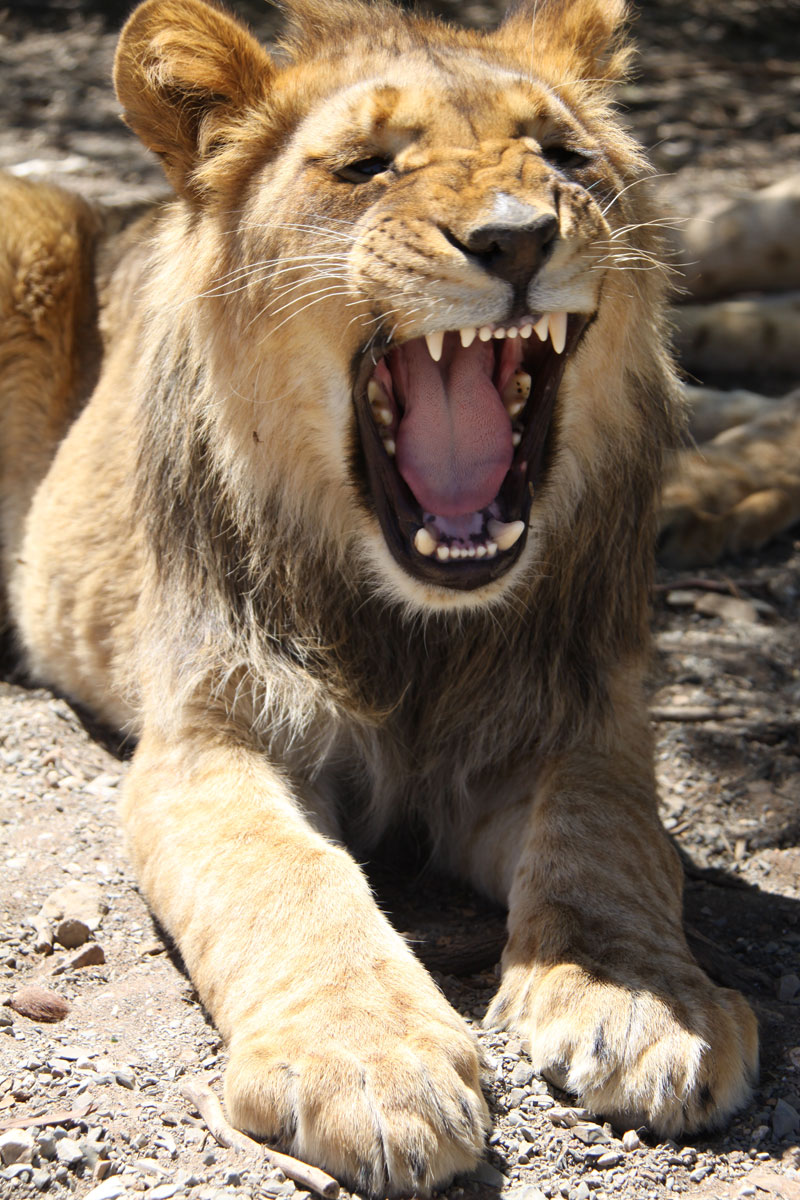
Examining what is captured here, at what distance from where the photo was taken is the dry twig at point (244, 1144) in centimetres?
205

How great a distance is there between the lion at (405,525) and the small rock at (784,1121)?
2.9 inches

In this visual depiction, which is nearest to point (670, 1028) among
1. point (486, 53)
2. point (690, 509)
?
point (486, 53)

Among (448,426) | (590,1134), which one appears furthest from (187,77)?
(590,1134)

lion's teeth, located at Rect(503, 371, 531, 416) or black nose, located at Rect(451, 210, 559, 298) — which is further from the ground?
black nose, located at Rect(451, 210, 559, 298)

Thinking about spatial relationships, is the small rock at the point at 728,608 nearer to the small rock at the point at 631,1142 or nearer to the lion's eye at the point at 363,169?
the lion's eye at the point at 363,169

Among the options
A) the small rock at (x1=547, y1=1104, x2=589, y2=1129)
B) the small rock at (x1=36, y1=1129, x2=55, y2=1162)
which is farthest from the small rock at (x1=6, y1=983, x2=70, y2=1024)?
the small rock at (x1=547, y1=1104, x2=589, y2=1129)

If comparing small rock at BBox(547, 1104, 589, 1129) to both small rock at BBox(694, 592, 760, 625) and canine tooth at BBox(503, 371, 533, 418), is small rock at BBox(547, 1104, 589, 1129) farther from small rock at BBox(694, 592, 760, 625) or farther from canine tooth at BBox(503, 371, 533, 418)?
small rock at BBox(694, 592, 760, 625)

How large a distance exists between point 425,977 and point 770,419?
339cm

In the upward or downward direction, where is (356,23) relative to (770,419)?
upward

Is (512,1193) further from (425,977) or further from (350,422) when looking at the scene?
(350,422)

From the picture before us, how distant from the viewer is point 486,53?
10.3 feet

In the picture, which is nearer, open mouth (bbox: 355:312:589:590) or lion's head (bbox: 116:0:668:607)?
lion's head (bbox: 116:0:668:607)

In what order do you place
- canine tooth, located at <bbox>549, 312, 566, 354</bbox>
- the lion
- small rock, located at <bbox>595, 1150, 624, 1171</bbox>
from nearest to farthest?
small rock, located at <bbox>595, 1150, 624, 1171</bbox> < the lion < canine tooth, located at <bbox>549, 312, 566, 354</bbox>

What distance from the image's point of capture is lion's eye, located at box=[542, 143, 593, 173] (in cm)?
289
